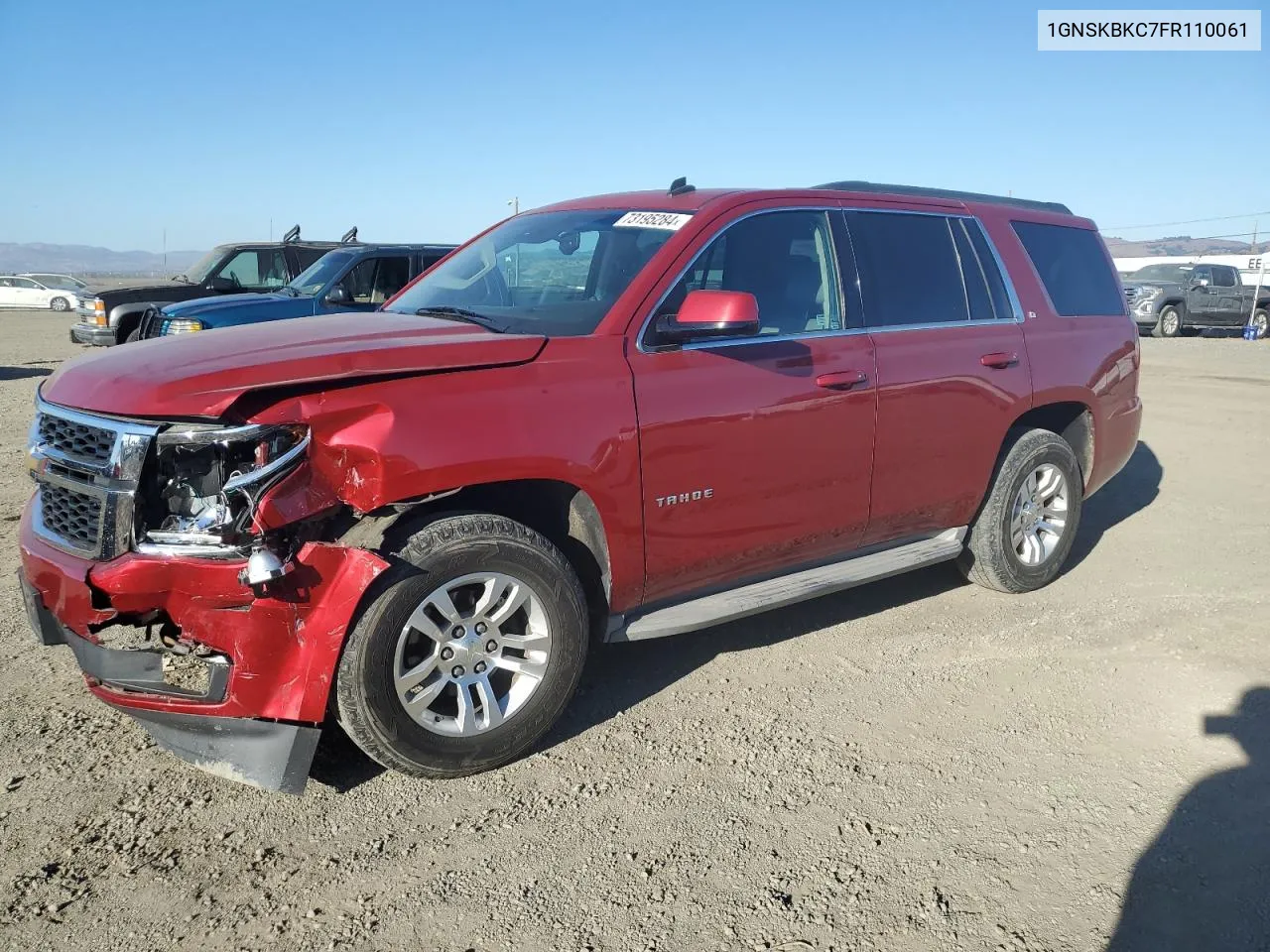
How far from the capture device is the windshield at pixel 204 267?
44.9ft

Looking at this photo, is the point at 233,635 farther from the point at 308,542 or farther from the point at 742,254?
the point at 742,254

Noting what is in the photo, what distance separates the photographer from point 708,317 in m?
3.42

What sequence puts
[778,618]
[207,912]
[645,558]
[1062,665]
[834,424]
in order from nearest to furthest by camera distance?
1. [207,912]
2. [645,558]
3. [834,424]
4. [1062,665]
5. [778,618]

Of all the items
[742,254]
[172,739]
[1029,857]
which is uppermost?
[742,254]

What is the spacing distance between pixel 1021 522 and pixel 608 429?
279cm

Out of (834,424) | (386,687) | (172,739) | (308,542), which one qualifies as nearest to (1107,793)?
(834,424)

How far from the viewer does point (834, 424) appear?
399 cm

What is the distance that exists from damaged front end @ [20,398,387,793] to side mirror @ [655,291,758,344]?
4.57 ft

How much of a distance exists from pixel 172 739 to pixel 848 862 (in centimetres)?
213

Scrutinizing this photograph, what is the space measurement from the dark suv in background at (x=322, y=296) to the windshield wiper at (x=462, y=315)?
458 cm

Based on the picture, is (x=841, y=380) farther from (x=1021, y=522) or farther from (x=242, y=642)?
(x=242, y=642)

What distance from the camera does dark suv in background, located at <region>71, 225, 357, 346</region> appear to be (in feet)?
42.9

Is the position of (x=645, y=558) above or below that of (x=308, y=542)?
below

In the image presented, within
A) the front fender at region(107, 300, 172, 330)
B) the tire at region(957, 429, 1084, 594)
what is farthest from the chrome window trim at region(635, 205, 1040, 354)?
the front fender at region(107, 300, 172, 330)
